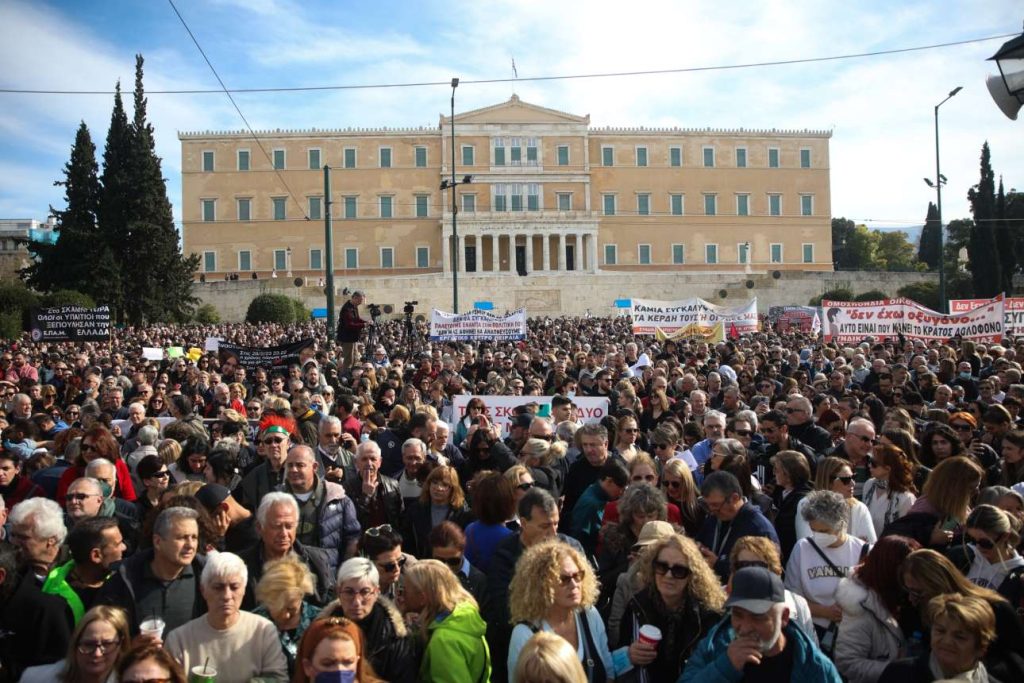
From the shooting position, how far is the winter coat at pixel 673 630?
3555mm

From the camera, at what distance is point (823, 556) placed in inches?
166

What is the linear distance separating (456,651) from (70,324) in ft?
45.3

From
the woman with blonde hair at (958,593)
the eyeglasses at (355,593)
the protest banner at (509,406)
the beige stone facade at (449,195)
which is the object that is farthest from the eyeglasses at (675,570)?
the beige stone facade at (449,195)

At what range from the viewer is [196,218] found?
6269cm

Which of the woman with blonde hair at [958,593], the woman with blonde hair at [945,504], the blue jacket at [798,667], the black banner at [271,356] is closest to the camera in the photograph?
the blue jacket at [798,667]

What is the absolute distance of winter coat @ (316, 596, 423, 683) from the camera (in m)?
3.42

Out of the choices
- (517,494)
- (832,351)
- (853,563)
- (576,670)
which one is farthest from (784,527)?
(832,351)

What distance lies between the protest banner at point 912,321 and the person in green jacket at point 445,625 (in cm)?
1374

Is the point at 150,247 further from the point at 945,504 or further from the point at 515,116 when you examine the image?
the point at 945,504

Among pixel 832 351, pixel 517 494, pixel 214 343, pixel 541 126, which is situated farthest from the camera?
pixel 541 126

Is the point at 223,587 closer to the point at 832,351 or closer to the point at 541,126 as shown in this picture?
the point at 832,351

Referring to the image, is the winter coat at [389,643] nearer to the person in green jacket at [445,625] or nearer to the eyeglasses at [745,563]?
the person in green jacket at [445,625]

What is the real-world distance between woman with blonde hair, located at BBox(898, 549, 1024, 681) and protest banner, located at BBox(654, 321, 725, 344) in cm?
1488

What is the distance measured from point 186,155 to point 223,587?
2528 inches
